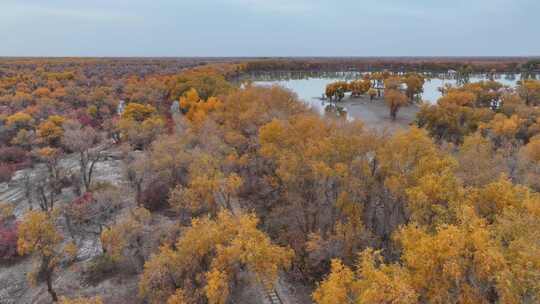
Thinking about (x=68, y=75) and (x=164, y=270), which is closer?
(x=164, y=270)

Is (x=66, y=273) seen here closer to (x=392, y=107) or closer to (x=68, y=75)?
(x=392, y=107)

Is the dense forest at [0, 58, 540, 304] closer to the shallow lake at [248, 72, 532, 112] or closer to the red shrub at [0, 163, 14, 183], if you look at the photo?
the red shrub at [0, 163, 14, 183]

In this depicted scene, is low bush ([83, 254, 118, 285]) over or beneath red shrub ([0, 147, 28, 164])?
beneath

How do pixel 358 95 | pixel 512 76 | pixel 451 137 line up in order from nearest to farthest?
pixel 451 137 → pixel 358 95 → pixel 512 76

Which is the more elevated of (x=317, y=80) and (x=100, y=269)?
(x=317, y=80)

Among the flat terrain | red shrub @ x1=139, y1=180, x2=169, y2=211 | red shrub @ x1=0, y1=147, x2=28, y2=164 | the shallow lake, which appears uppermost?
the shallow lake

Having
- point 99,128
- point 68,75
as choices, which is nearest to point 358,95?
point 99,128

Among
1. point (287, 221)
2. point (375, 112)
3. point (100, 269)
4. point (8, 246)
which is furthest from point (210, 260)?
point (375, 112)

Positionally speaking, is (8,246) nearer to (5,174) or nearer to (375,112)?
(5,174)

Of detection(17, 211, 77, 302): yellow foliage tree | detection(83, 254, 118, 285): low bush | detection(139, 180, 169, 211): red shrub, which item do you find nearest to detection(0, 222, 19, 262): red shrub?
detection(83, 254, 118, 285): low bush
